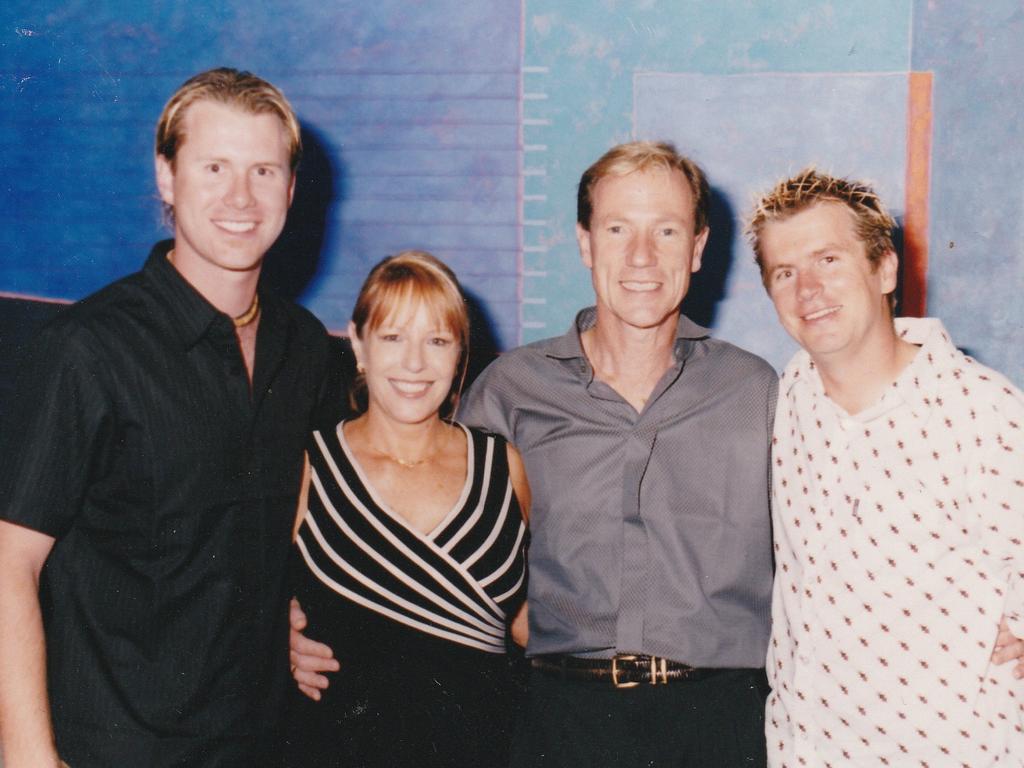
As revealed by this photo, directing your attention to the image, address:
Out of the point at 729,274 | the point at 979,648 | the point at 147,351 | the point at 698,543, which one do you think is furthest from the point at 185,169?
the point at 979,648

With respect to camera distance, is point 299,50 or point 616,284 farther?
point 299,50

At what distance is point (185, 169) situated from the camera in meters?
1.72

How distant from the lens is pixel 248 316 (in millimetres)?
1854

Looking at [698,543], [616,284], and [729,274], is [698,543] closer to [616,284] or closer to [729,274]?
[616,284]

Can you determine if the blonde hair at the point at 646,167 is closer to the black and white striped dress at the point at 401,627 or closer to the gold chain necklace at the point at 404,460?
Answer: the gold chain necklace at the point at 404,460

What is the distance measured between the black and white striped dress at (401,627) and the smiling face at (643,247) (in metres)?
0.57

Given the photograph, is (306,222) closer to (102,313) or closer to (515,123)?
(515,123)

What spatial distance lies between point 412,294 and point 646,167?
0.64 meters

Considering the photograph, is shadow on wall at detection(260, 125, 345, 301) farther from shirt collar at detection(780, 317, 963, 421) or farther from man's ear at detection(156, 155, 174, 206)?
shirt collar at detection(780, 317, 963, 421)

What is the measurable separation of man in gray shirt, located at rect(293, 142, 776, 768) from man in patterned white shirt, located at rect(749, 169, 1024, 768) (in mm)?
147

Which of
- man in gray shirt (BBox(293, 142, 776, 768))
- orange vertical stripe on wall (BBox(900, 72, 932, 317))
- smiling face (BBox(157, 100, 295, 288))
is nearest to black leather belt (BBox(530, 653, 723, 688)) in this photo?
man in gray shirt (BBox(293, 142, 776, 768))

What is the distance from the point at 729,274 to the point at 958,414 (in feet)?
3.48

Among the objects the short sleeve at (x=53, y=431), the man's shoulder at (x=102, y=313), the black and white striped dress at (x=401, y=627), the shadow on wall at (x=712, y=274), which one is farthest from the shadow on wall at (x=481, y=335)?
the short sleeve at (x=53, y=431)

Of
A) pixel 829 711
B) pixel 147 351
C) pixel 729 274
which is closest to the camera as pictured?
pixel 147 351
